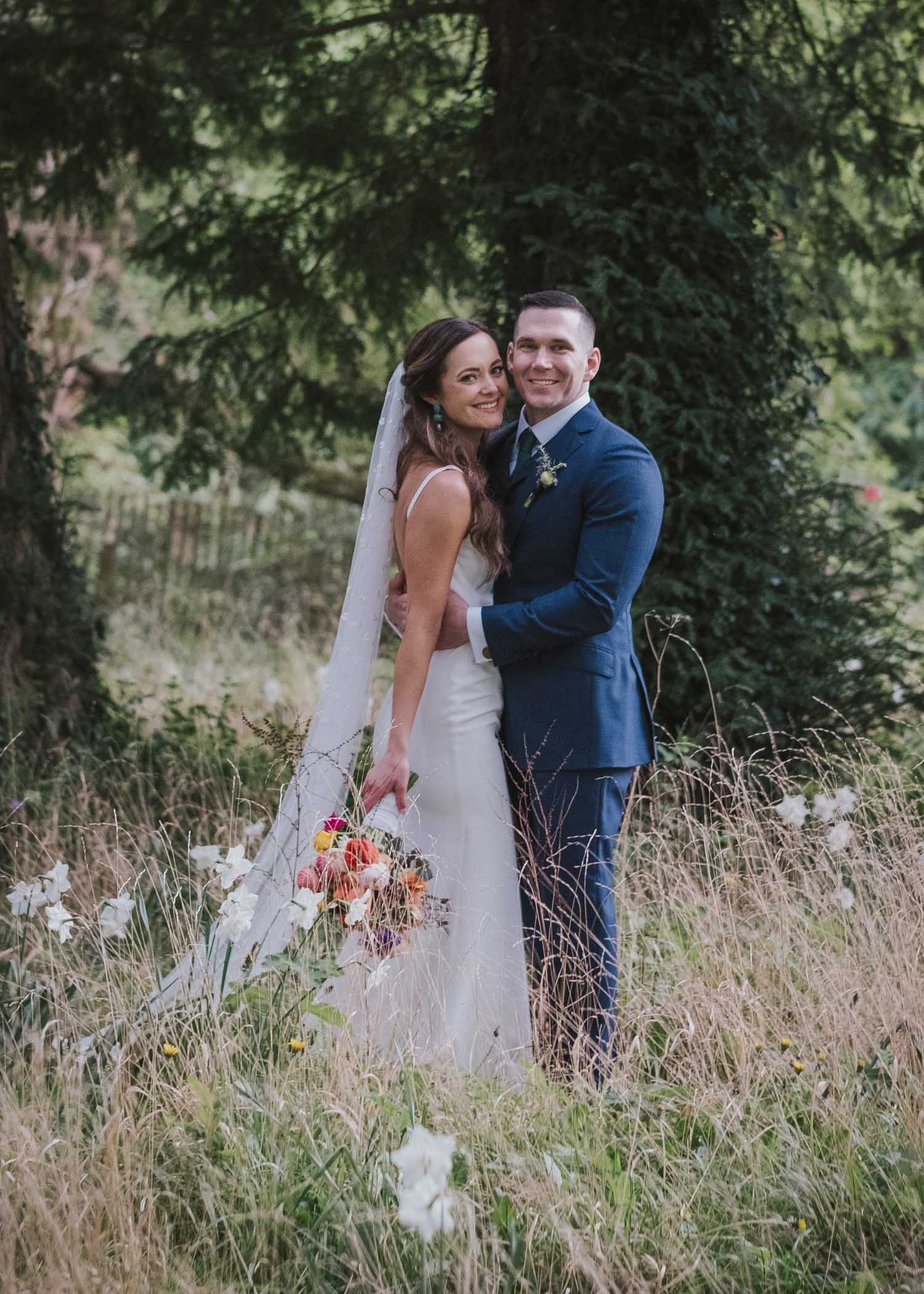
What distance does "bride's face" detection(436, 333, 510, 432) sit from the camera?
140 inches

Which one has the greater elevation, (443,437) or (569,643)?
(443,437)

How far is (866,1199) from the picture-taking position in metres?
2.88

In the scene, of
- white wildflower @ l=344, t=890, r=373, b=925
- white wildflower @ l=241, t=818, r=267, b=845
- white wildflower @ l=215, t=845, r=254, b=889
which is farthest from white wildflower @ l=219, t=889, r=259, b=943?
white wildflower @ l=241, t=818, r=267, b=845

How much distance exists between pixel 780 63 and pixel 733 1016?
5.64 m

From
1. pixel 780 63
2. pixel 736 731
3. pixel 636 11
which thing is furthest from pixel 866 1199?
pixel 780 63

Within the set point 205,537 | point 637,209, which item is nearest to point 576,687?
point 637,209

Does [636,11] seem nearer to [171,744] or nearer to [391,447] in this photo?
[391,447]

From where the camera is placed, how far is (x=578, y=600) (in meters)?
3.43

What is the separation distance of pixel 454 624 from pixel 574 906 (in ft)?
2.77

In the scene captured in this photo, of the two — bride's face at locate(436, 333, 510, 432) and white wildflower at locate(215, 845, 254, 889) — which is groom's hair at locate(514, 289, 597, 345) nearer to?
bride's face at locate(436, 333, 510, 432)

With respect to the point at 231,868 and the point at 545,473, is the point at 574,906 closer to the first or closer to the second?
the point at 231,868

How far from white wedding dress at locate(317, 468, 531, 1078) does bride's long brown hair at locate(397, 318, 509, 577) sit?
0.09m

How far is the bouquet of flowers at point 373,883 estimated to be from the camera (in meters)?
3.12

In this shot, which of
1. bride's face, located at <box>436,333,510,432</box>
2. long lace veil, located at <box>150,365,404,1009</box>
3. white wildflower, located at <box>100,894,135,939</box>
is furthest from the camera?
long lace veil, located at <box>150,365,404,1009</box>
